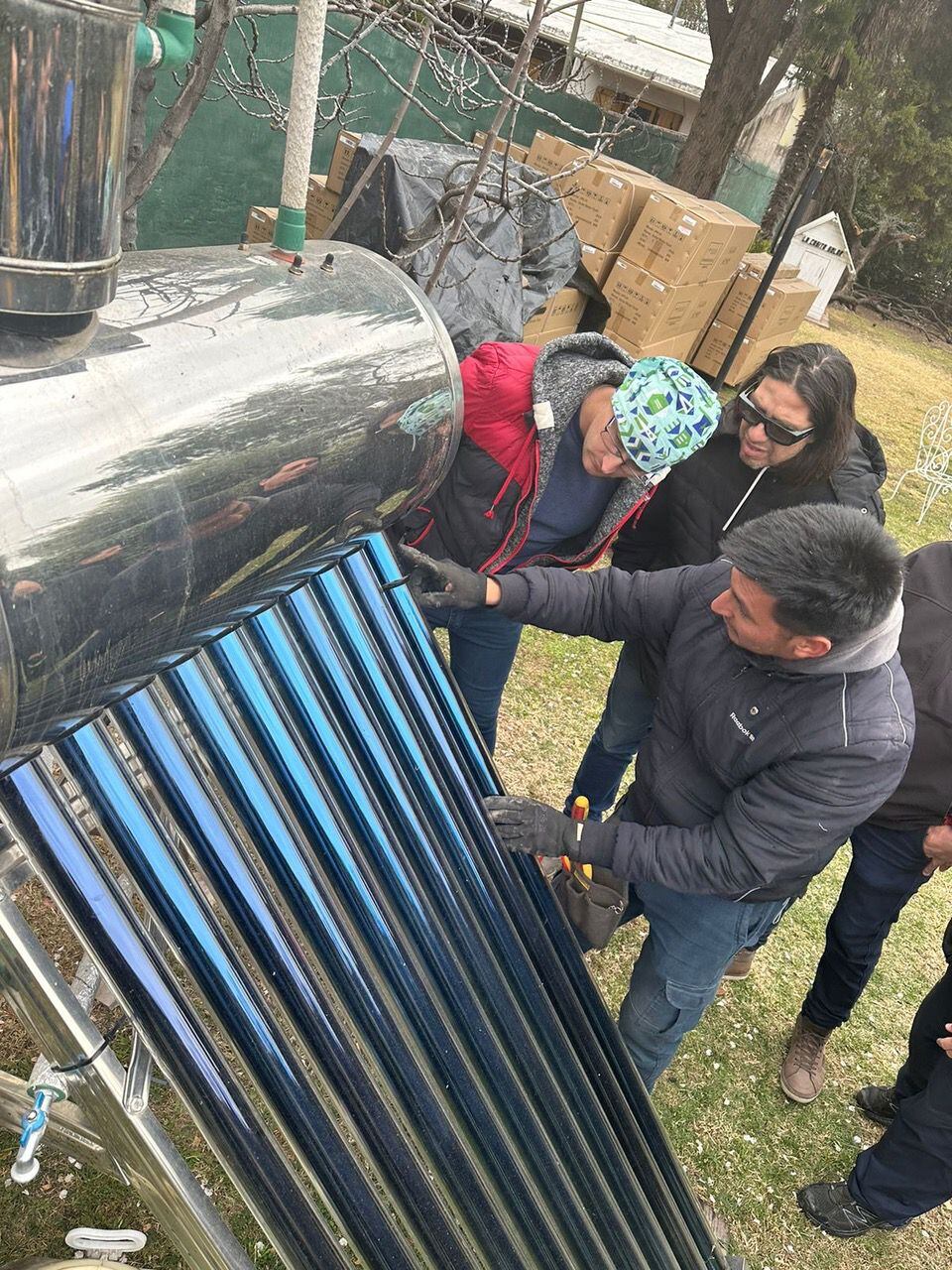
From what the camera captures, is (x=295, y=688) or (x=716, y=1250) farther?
(x=716, y=1250)

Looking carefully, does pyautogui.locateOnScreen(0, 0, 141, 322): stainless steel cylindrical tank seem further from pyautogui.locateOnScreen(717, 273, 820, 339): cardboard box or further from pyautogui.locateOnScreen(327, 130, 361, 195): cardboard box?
pyautogui.locateOnScreen(717, 273, 820, 339): cardboard box

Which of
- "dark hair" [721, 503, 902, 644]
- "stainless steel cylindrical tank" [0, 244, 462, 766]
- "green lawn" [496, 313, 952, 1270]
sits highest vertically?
"stainless steel cylindrical tank" [0, 244, 462, 766]

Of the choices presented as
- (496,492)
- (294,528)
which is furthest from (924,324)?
(294,528)

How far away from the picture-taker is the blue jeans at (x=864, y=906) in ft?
10.7

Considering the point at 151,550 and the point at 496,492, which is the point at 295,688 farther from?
the point at 496,492

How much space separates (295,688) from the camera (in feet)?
6.43

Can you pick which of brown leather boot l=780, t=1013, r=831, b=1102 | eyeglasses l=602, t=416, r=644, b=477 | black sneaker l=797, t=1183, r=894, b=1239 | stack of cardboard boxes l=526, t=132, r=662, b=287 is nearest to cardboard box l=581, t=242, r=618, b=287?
stack of cardboard boxes l=526, t=132, r=662, b=287

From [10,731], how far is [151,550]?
0.27 metres

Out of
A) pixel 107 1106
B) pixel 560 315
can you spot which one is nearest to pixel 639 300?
pixel 560 315

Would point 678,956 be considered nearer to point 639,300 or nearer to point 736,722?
point 736,722

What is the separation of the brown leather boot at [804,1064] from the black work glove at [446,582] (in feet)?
7.69

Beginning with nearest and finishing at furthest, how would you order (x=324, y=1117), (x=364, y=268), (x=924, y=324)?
(x=364, y=268) → (x=324, y=1117) → (x=924, y=324)

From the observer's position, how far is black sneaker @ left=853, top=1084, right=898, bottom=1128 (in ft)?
12.4

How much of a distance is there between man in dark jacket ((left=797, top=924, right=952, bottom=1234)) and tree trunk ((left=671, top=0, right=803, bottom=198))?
9.83 metres
